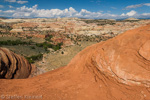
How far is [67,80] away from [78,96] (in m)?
1.54

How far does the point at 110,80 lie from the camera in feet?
17.8

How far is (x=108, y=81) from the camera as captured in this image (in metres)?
5.42

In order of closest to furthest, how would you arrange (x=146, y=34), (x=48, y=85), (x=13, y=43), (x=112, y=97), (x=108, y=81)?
(x=112, y=97), (x=108, y=81), (x=48, y=85), (x=146, y=34), (x=13, y=43)

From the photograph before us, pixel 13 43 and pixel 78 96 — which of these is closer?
pixel 78 96

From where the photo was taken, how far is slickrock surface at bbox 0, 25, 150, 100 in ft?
15.6

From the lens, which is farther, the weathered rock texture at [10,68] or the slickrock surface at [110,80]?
the weathered rock texture at [10,68]

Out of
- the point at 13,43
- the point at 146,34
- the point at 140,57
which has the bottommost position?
the point at 13,43

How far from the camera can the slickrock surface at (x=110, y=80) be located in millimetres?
4750

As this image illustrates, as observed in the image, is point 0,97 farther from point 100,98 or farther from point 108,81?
point 108,81

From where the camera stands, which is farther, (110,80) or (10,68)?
(10,68)

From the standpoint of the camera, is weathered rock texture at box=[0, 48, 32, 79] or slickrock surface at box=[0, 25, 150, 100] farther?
weathered rock texture at box=[0, 48, 32, 79]

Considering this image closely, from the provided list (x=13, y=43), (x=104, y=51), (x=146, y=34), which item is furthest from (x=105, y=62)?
(x=13, y=43)

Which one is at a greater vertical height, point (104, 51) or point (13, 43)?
point (104, 51)

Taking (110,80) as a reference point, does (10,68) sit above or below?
below
